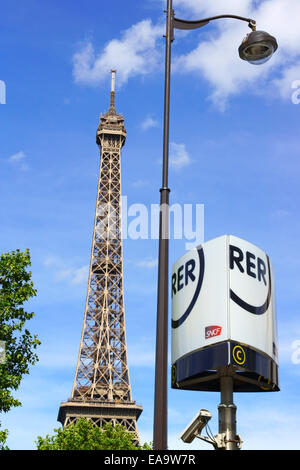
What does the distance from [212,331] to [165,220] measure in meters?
4.01

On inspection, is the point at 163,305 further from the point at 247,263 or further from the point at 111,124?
the point at 111,124

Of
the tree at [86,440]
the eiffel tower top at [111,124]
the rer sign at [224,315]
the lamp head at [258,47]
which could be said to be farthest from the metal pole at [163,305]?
the eiffel tower top at [111,124]

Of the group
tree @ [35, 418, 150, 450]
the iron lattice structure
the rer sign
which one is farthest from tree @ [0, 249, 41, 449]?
the iron lattice structure

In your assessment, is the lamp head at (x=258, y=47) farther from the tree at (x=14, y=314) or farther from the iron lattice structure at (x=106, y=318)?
the iron lattice structure at (x=106, y=318)

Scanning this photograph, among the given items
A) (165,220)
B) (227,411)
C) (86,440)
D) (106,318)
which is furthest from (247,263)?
(106,318)

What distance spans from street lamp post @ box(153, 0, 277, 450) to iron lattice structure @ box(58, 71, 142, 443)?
255 ft

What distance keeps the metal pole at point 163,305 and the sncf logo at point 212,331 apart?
3686 mm

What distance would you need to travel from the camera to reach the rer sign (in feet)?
49.4

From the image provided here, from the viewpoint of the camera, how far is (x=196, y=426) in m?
14.9

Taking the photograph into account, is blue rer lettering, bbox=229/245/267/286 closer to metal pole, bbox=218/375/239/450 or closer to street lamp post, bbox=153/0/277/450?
metal pole, bbox=218/375/239/450

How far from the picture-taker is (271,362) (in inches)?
625

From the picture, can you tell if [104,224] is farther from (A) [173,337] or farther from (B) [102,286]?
(A) [173,337]

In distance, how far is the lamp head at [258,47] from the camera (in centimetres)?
1438
